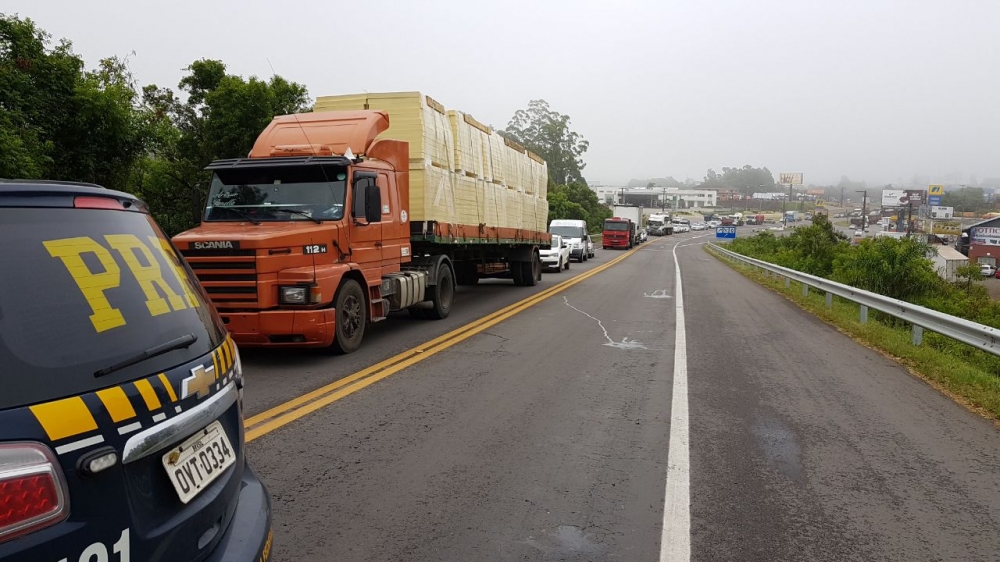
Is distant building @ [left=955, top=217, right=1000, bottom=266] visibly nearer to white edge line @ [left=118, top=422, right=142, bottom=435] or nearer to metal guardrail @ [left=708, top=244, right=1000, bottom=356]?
metal guardrail @ [left=708, top=244, right=1000, bottom=356]

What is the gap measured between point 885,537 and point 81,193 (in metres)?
4.25

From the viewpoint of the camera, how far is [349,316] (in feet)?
28.2

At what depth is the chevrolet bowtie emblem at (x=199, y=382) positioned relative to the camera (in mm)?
2100

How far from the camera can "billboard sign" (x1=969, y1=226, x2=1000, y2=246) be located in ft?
238

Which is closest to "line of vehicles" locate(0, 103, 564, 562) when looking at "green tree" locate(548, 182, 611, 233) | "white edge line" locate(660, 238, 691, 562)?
"white edge line" locate(660, 238, 691, 562)

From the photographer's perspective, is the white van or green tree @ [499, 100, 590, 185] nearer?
the white van

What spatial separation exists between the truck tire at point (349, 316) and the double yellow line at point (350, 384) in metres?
0.65

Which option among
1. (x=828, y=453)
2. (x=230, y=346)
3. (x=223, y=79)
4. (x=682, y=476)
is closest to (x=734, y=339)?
(x=828, y=453)

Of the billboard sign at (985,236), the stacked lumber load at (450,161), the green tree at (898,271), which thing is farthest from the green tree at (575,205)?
the stacked lumber load at (450,161)

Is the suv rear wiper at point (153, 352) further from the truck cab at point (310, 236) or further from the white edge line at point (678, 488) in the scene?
the truck cab at point (310, 236)

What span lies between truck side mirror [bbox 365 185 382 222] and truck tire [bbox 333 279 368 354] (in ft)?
2.99

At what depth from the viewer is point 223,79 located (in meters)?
18.2

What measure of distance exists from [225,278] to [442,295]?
16.4 ft

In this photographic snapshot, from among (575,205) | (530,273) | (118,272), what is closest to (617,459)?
(118,272)
